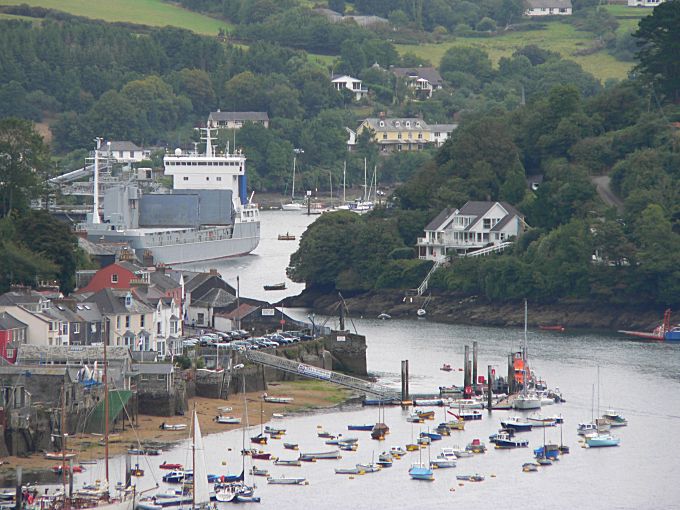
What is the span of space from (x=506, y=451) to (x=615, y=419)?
22.7 feet

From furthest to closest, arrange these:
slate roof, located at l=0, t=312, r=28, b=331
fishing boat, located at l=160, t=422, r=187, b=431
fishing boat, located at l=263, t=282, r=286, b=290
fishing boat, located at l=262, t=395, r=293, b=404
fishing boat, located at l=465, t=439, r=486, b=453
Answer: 1. fishing boat, located at l=263, t=282, r=286, b=290
2. fishing boat, located at l=262, t=395, r=293, b=404
3. slate roof, located at l=0, t=312, r=28, b=331
4. fishing boat, located at l=465, t=439, r=486, b=453
5. fishing boat, located at l=160, t=422, r=187, b=431

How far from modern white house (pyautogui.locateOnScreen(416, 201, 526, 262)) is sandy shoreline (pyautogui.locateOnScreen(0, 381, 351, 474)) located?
3684 centimetres

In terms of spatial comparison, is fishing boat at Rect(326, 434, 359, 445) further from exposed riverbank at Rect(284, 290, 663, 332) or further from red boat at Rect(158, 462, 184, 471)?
exposed riverbank at Rect(284, 290, 663, 332)

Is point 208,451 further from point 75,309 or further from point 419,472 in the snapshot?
point 75,309

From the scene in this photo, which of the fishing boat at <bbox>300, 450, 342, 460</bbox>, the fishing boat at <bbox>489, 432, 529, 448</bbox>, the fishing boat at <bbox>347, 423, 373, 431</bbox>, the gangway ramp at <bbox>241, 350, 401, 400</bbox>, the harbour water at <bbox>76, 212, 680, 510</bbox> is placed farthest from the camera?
the gangway ramp at <bbox>241, 350, 401, 400</bbox>

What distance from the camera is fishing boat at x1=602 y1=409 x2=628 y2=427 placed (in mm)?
80781

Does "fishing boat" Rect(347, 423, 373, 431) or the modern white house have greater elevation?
the modern white house

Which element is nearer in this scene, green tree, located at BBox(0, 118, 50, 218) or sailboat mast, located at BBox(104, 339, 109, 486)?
sailboat mast, located at BBox(104, 339, 109, 486)

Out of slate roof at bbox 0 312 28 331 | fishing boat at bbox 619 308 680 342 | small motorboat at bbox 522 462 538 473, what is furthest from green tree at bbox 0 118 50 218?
small motorboat at bbox 522 462 538 473

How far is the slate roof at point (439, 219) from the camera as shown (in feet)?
410

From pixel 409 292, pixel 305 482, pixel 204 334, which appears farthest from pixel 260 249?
pixel 305 482

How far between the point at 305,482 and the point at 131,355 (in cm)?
1207

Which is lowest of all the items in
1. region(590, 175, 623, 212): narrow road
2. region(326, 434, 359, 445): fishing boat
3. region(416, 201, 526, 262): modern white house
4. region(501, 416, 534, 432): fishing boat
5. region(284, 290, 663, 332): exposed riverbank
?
region(326, 434, 359, 445): fishing boat

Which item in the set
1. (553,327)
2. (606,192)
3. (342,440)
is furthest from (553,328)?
(342,440)
